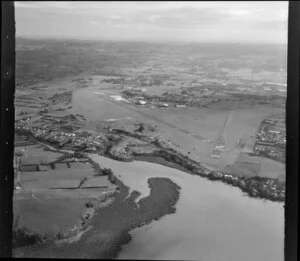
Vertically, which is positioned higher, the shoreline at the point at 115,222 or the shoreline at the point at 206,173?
the shoreline at the point at 206,173

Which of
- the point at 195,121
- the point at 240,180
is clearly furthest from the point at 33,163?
the point at 240,180

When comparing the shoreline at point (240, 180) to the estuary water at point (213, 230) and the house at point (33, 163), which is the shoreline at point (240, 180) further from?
the house at point (33, 163)

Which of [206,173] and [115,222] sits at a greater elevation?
[206,173]

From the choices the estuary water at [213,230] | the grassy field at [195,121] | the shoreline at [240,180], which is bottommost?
the estuary water at [213,230]

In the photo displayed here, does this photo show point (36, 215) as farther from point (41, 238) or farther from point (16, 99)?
point (16, 99)

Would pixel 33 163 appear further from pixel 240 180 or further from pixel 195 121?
pixel 240 180

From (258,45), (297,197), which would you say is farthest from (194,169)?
(258,45)

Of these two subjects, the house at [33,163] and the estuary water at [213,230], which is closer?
the estuary water at [213,230]

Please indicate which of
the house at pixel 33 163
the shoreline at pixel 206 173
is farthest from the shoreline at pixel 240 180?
the house at pixel 33 163

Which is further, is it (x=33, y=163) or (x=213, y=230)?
(x=33, y=163)
